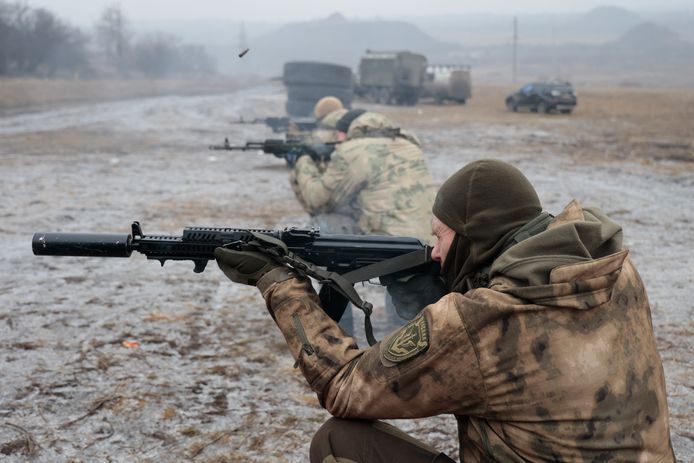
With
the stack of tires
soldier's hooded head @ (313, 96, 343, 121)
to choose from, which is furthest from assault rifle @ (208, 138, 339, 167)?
the stack of tires

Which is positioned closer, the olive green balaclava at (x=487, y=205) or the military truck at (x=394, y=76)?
the olive green balaclava at (x=487, y=205)

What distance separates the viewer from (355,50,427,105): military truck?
3116cm

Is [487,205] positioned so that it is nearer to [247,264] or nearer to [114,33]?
[247,264]

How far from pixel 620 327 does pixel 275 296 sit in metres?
1.06

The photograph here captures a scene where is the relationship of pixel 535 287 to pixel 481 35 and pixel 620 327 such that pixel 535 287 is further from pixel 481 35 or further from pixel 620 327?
pixel 481 35

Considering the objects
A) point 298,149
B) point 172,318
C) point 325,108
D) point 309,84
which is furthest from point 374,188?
point 309,84

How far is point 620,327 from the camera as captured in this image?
78.0 inches

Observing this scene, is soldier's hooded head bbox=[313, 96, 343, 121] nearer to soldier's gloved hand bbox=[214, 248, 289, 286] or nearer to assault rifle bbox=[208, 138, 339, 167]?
assault rifle bbox=[208, 138, 339, 167]

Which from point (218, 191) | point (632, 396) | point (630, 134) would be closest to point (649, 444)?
point (632, 396)

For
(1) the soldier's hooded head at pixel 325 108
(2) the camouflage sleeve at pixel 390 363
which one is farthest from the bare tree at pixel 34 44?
(2) the camouflage sleeve at pixel 390 363

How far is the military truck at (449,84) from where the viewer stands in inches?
1220

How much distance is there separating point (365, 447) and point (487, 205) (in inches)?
32.1

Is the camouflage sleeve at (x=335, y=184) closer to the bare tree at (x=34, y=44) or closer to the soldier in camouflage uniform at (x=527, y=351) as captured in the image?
the soldier in camouflage uniform at (x=527, y=351)

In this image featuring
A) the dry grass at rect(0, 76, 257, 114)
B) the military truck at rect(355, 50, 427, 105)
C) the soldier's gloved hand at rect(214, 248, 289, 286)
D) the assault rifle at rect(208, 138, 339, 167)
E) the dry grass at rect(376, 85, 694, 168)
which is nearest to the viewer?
the soldier's gloved hand at rect(214, 248, 289, 286)
